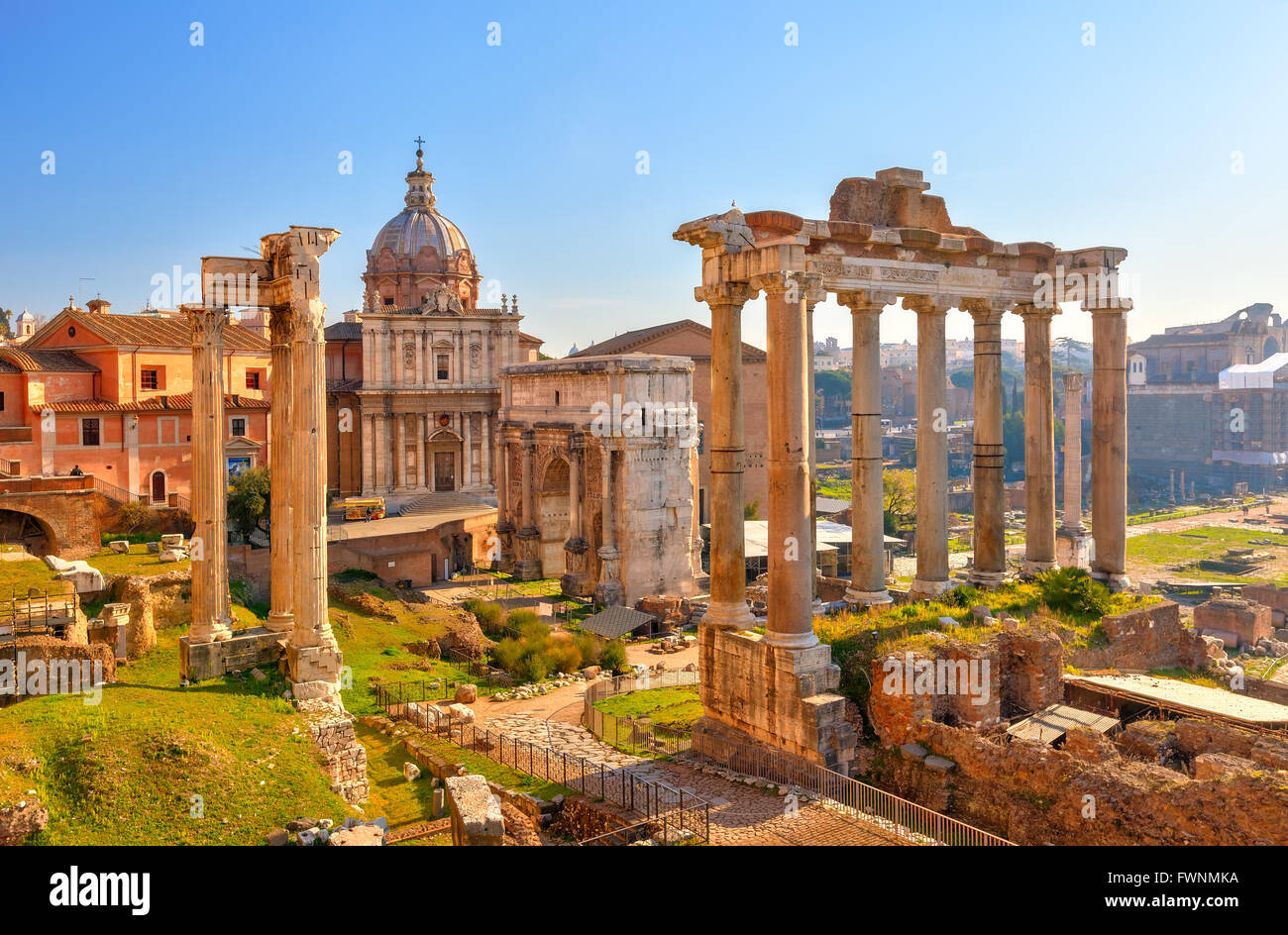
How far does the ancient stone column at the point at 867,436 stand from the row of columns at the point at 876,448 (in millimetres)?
24

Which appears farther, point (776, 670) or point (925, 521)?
point (925, 521)

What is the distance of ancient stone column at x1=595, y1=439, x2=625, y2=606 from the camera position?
3784cm

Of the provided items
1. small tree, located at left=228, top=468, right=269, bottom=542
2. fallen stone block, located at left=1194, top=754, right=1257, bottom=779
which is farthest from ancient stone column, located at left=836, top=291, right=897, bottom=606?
small tree, located at left=228, top=468, right=269, bottom=542

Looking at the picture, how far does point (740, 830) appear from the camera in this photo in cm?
1286

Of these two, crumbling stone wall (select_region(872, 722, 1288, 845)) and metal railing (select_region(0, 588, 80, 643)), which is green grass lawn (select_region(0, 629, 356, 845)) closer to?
metal railing (select_region(0, 588, 80, 643))

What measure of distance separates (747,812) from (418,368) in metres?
40.7

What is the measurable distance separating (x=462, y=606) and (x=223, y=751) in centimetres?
2007

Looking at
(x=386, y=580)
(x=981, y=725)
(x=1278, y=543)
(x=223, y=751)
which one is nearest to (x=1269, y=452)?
(x=1278, y=543)

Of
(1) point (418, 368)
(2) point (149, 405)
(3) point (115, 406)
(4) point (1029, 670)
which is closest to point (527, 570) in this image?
(1) point (418, 368)

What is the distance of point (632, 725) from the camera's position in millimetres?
18188

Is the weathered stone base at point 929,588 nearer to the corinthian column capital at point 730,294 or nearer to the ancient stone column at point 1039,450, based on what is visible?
the ancient stone column at point 1039,450

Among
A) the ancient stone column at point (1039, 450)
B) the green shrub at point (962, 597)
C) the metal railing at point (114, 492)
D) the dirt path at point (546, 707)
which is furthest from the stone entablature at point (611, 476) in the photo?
the green shrub at point (962, 597)

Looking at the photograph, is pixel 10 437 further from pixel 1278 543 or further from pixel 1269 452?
pixel 1269 452
